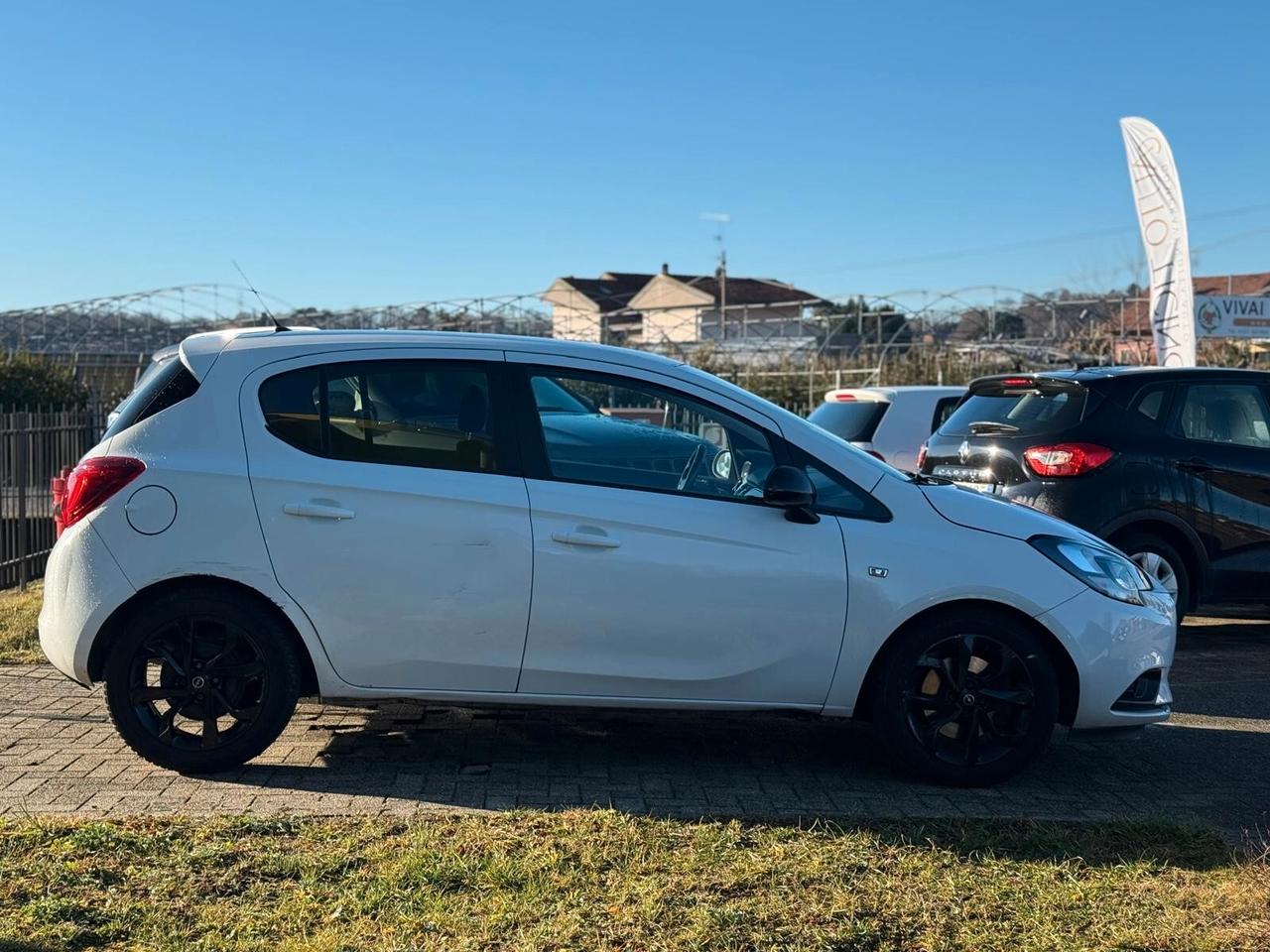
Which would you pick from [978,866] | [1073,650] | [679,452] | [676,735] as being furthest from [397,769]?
[1073,650]

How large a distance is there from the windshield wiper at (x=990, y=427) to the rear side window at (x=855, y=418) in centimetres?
359

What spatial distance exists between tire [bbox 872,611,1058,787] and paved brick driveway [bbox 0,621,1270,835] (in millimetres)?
124

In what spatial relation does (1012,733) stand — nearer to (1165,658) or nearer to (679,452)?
(1165,658)

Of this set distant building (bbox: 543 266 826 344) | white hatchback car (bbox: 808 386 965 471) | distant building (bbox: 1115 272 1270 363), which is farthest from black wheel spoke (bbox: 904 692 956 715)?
distant building (bbox: 543 266 826 344)

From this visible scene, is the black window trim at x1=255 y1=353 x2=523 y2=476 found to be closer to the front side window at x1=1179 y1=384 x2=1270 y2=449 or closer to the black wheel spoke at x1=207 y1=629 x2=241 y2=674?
the black wheel spoke at x1=207 y1=629 x2=241 y2=674

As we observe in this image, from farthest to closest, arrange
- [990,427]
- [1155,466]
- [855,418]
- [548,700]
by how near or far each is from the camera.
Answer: [855,418]
[990,427]
[1155,466]
[548,700]

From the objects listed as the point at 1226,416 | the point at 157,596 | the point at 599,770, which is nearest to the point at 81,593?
the point at 157,596

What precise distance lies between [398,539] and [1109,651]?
288cm

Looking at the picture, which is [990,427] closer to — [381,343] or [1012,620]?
[1012,620]

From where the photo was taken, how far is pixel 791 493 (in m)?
5.14

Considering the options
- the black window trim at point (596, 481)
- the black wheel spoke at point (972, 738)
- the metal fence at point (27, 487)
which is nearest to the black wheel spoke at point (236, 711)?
the black window trim at point (596, 481)

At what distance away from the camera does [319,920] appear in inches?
147

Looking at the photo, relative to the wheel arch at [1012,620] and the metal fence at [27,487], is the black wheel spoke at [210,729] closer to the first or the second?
the wheel arch at [1012,620]

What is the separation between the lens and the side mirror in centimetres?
515
